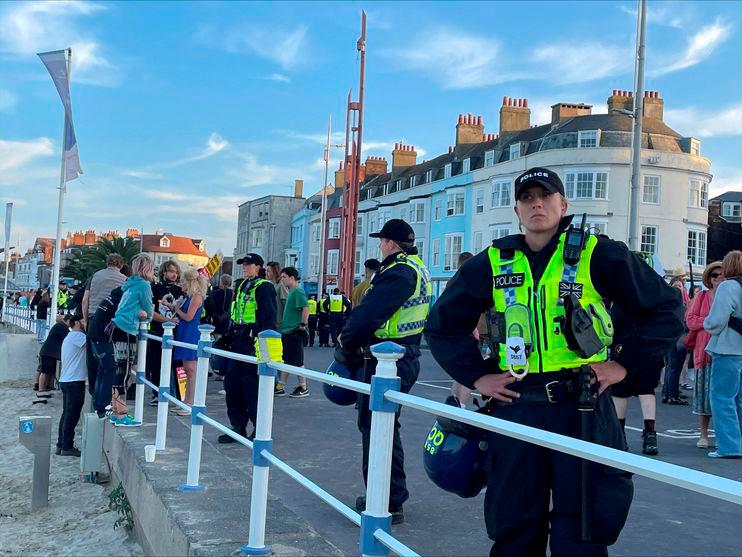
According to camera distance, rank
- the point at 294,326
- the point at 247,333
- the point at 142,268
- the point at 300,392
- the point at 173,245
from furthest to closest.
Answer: the point at 173,245 → the point at 300,392 → the point at 294,326 → the point at 142,268 → the point at 247,333

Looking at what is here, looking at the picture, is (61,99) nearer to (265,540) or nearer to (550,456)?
(265,540)

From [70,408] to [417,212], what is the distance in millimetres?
46281

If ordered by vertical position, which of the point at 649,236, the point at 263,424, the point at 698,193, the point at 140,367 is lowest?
the point at 140,367

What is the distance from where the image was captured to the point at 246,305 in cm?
804

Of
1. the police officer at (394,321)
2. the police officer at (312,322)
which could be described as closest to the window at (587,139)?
the police officer at (312,322)

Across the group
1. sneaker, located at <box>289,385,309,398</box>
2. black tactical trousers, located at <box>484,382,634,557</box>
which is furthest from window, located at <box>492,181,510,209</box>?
black tactical trousers, located at <box>484,382,634,557</box>

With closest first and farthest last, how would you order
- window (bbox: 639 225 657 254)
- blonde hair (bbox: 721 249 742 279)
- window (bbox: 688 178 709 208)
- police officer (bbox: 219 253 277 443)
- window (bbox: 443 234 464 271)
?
blonde hair (bbox: 721 249 742 279) → police officer (bbox: 219 253 277 443) → window (bbox: 639 225 657 254) → window (bbox: 688 178 709 208) → window (bbox: 443 234 464 271)

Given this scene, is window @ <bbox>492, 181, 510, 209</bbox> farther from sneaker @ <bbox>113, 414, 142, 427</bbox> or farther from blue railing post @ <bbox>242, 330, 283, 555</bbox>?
blue railing post @ <bbox>242, 330, 283, 555</bbox>

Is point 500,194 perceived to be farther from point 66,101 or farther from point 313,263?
point 313,263

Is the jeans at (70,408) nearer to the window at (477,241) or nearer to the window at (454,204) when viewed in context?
the window at (477,241)

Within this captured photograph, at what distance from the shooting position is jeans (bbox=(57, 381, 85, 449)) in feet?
32.2

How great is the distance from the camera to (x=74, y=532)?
22.3 feet

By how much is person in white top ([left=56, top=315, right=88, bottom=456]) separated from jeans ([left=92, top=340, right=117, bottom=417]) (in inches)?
48.0

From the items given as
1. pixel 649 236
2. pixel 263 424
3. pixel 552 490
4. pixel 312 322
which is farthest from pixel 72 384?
pixel 649 236
